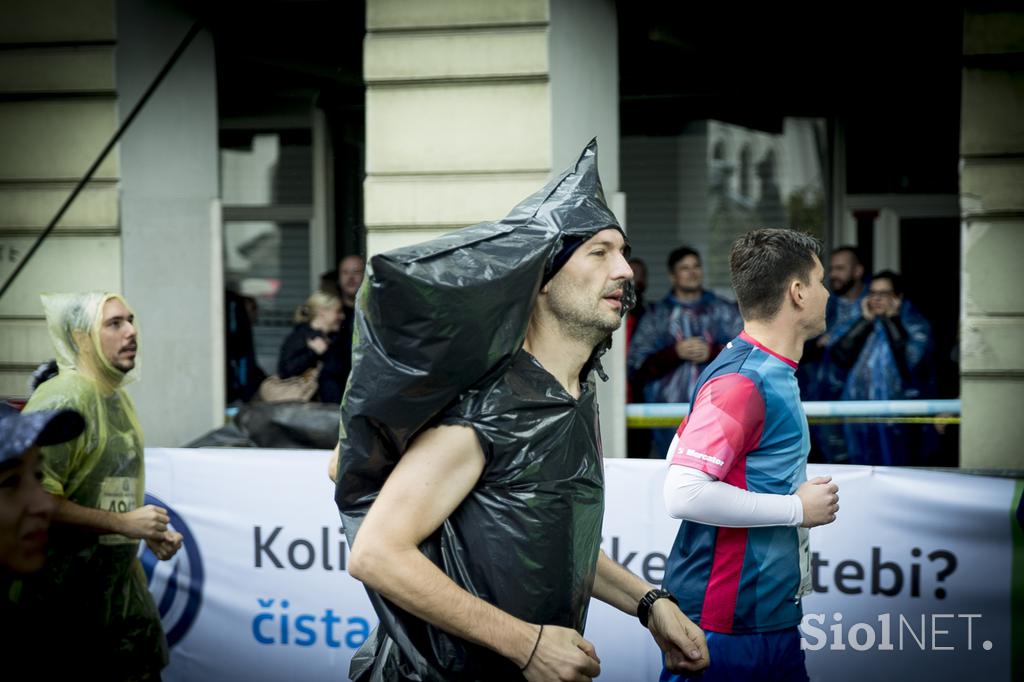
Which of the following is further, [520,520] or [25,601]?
[520,520]

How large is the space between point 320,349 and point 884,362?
3.75m

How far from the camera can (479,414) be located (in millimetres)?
2836

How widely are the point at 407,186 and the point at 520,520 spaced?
502 cm

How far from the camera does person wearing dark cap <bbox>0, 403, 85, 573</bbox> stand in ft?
7.98

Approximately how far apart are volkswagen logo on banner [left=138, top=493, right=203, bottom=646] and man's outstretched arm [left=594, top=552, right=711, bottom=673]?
311 centimetres

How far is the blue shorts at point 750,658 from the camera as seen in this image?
154 inches

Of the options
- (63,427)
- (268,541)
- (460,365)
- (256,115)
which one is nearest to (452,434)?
(460,365)

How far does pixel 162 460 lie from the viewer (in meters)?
6.05

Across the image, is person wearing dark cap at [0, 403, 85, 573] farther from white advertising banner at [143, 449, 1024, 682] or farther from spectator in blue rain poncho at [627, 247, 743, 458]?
spectator in blue rain poncho at [627, 247, 743, 458]

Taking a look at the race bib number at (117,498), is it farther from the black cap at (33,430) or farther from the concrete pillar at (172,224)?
the concrete pillar at (172,224)

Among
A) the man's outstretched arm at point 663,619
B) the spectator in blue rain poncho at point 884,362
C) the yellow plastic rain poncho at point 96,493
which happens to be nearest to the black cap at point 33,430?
the man's outstretched arm at point 663,619

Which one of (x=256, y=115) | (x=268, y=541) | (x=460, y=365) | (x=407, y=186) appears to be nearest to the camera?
(x=460, y=365)

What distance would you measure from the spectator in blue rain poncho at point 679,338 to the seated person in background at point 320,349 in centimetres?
198

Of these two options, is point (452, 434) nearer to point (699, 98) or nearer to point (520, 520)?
point (520, 520)
